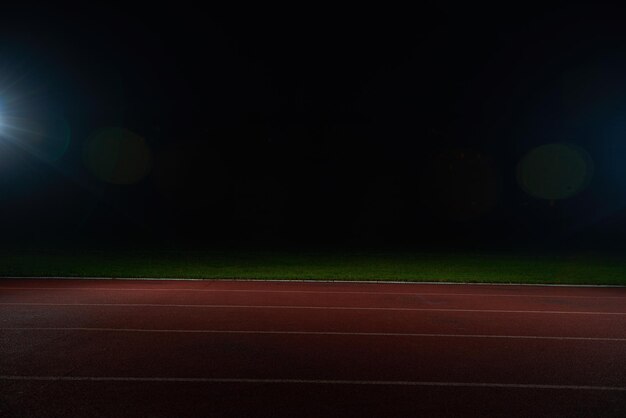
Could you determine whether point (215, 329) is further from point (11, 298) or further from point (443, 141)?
point (443, 141)

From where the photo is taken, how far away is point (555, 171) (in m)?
42.9

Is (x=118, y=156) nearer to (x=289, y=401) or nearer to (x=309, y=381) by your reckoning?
(x=309, y=381)

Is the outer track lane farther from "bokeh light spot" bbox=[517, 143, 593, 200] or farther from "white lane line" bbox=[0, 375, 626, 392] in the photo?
"bokeh light spot" bbox=[517, 143, 593, 200]

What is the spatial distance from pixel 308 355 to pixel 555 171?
137 ft

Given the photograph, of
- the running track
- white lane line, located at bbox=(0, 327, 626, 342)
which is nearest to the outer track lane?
the running track

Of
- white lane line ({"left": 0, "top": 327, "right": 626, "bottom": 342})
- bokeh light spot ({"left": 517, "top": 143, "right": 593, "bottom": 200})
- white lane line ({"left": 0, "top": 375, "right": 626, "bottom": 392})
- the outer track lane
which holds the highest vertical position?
bokeh light spot ({"left": 517, "top": 143, "right": 593, "bottom": 200})

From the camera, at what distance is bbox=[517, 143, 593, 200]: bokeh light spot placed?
41.1 m

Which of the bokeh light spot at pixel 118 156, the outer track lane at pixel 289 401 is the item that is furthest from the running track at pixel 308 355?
the bokeh light spot at pixel 118 156

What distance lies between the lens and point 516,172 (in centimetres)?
4300

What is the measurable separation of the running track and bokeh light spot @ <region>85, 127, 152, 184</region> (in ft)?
105

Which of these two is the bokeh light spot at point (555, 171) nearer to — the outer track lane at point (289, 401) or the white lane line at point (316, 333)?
the white lane line at point (316, 333)

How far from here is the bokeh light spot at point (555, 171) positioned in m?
41.1

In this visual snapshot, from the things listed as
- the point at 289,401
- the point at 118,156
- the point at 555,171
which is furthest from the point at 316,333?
the point at 555,171

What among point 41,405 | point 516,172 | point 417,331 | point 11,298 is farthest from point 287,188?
point 41,405
